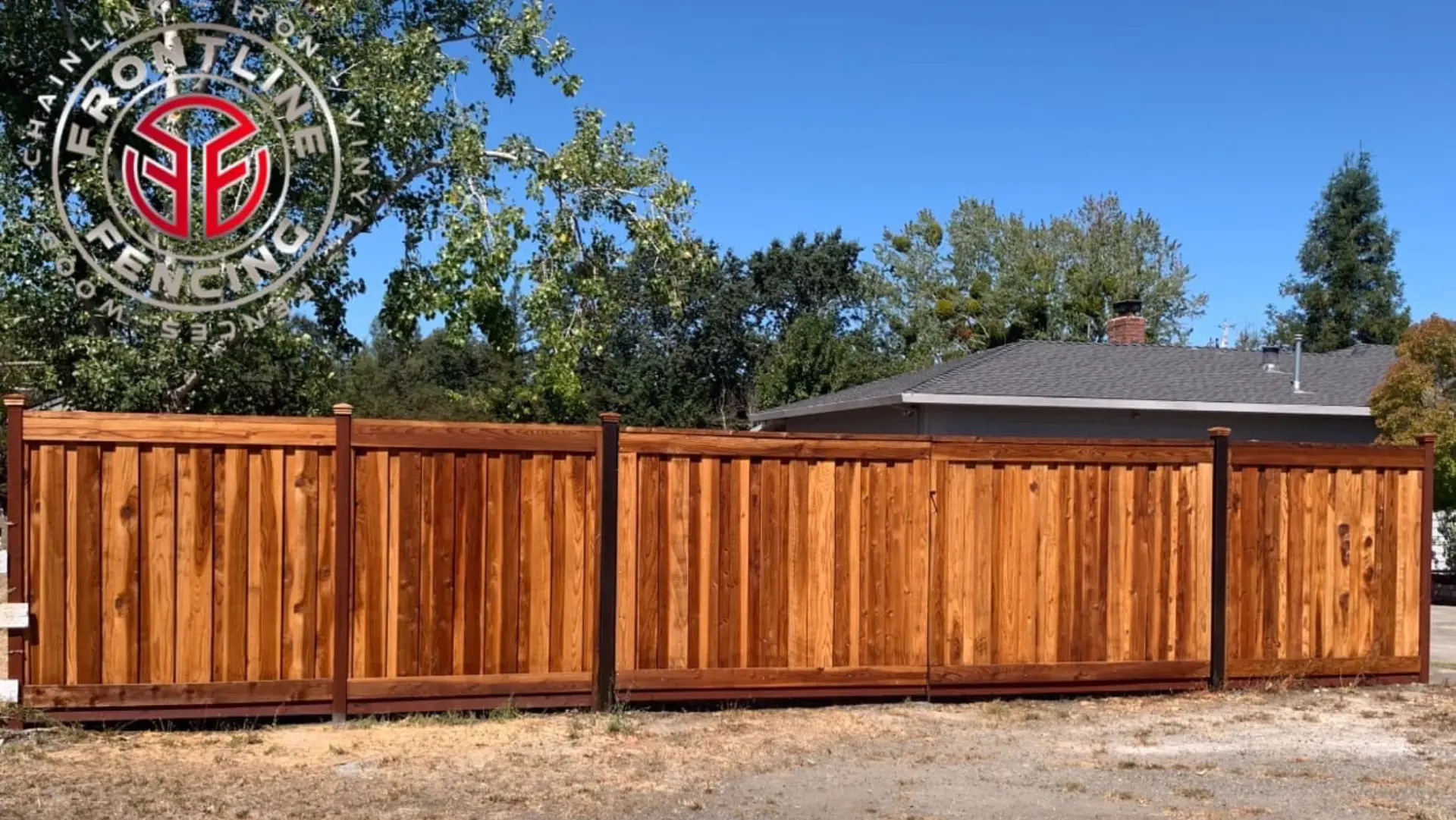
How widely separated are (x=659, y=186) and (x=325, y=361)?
3837mm

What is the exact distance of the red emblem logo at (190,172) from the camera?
34.1 feet

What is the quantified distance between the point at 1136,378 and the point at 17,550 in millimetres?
15672

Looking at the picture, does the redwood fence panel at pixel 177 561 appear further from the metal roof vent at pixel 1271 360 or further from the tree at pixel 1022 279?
the tree at pixel 1022 279

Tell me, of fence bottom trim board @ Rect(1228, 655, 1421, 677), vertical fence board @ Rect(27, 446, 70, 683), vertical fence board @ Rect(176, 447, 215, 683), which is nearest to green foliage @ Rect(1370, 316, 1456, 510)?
fence bottom trim board @ Rect(1228, 655, 1421, 677)

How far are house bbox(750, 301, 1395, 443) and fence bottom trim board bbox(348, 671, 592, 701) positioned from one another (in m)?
9.97

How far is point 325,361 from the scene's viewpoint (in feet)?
39.7

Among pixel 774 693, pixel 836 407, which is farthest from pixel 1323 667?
pixel 836 407

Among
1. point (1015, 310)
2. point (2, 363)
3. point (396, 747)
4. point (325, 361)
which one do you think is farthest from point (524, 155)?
point (1015, 310)

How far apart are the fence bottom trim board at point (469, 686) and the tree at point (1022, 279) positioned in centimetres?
2990

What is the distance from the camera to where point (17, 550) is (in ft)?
20.3

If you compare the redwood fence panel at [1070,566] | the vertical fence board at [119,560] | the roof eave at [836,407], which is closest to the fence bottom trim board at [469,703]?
the vertical fence board at [119,560]

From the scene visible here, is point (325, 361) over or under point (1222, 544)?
over

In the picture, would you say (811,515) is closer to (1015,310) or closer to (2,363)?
(2,363)

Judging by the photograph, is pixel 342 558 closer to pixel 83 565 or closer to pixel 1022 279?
pixel 83 565
